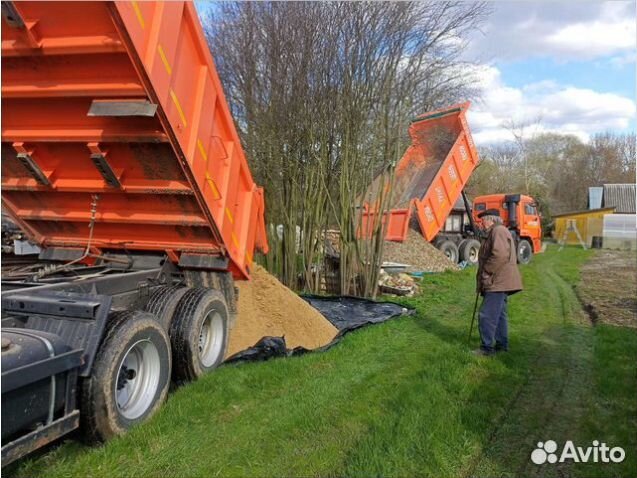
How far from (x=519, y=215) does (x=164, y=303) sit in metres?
17.2

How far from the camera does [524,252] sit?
64.4 feet

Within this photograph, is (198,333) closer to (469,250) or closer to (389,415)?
(389,415)

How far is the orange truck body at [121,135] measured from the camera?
3684 millimetres

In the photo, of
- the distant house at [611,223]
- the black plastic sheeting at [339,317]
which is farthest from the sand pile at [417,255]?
the distant house at [611,223]

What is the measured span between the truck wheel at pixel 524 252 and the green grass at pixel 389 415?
43.4 feet

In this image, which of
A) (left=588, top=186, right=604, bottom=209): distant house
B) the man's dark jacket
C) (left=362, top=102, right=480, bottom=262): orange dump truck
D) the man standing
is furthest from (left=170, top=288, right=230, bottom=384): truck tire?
(left=588, top=186, right=604, bottom=209): distant house

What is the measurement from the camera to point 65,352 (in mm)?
3205

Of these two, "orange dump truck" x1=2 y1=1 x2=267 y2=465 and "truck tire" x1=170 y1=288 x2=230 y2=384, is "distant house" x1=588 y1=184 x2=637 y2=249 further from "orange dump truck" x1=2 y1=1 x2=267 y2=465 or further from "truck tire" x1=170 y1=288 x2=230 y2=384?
"orange dump truck" x1=2 y1=1 x2=267 y2=465

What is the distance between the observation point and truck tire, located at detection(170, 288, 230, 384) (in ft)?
15.9

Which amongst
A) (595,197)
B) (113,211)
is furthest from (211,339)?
(595,197)

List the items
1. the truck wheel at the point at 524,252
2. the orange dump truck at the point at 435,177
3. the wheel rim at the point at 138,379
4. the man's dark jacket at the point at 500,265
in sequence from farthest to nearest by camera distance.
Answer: the truck wheel at the point at 524,252 → the orange dump truck at the point at 435,177 → the man's dark jacket at the point at 500,265 → the wheel rim at the point at 138,379

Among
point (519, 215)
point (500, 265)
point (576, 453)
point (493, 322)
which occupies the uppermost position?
point (519, 215)

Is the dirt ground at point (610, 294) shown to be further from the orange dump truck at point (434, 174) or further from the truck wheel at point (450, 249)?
the orange dump truck at point (434, 174)

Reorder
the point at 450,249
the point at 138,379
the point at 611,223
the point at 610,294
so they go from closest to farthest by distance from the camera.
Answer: the point at 138,379, the point at 610,294, the point at 450,249, the point at 611,223
